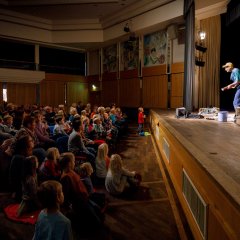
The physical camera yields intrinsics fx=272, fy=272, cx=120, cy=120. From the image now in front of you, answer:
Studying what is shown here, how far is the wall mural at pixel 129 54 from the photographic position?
12.2 metres

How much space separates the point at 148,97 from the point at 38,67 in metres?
5.82

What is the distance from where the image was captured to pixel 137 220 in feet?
A: 9.79

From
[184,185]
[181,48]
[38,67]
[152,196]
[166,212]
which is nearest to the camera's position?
[184,185]

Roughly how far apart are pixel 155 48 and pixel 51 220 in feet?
34.7

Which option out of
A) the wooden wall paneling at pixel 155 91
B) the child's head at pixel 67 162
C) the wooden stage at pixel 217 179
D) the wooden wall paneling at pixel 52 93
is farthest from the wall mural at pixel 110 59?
the child's head at pixel 67 162

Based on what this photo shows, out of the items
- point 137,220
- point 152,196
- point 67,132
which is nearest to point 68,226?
point 137,220

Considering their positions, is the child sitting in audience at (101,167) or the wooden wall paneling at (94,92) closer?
the child sitting in audience at (101,167)

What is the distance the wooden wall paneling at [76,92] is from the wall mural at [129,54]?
3132 mm

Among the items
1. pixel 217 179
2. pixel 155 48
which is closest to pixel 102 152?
pixel 217 179

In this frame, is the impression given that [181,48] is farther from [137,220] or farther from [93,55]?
[137,220]

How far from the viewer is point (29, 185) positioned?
3076 millimetres

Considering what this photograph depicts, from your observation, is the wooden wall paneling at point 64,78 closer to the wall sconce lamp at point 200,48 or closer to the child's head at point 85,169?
the wall sconce lamp at point 200,48

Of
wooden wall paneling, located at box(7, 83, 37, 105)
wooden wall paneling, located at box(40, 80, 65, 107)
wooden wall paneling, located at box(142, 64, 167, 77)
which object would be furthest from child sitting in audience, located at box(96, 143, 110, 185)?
wooden wall paneling, located at box(40, 80, 65, 107)

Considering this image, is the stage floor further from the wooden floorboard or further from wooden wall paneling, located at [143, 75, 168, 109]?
wooden wall paneling, located at [143, 75, 168, 109]
